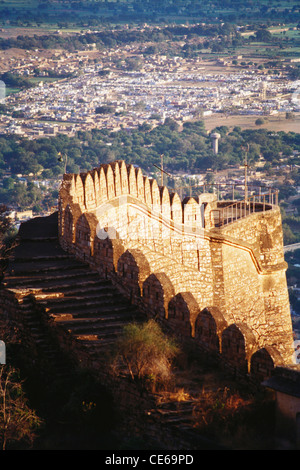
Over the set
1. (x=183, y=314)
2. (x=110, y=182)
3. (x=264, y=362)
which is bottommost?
(x=264, y=362)

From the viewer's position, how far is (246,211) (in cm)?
2216

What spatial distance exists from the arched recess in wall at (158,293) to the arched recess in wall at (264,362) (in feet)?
5.44

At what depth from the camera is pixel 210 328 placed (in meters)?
13.2

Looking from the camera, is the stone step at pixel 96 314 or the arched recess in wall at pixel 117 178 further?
the arched recess in wall at pixel 117 178

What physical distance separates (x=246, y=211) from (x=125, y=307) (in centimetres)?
828

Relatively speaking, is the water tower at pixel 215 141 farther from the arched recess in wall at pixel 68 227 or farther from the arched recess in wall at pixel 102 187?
the arched recess in wall at pixel 68 227

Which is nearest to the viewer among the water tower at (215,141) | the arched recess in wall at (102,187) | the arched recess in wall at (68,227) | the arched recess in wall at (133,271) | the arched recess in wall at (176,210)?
the arched recess in wall at (133,271)

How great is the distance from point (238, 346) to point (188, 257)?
5.73 m

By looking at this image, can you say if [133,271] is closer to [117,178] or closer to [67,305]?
[67,305]

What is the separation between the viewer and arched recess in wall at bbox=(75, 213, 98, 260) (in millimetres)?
15477

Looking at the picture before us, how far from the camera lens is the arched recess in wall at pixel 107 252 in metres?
14.9

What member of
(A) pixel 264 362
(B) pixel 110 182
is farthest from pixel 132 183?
(A) pixel 264 362

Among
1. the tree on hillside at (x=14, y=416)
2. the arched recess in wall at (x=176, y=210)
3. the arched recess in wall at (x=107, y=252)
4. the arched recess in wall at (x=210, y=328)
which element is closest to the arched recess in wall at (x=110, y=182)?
the arched recess in wall at (x=176, y=210)
